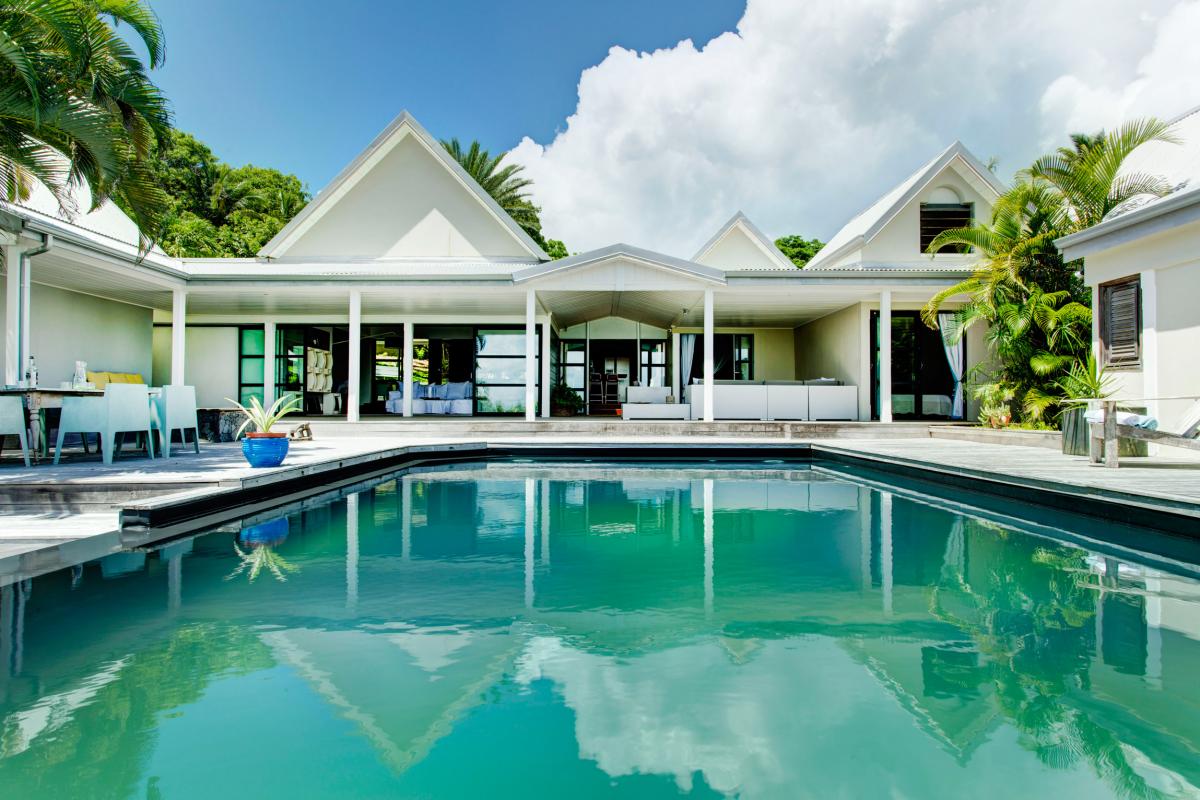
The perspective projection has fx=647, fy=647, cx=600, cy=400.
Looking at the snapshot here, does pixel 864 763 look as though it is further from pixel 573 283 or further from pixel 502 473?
pixel 573 283

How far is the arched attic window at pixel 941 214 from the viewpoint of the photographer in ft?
46.8

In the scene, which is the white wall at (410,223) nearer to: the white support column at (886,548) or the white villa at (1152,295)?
the white support column at (886,548)

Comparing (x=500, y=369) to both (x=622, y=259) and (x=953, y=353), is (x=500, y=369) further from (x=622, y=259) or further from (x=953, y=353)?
(x=953, y=353)

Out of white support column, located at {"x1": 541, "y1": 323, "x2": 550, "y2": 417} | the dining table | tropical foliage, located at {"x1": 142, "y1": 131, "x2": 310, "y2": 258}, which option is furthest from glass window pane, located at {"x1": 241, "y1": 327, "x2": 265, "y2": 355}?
tropical foliage, located at {"x1": 142, "y1": 131, "x2": 310, "y2": 258}

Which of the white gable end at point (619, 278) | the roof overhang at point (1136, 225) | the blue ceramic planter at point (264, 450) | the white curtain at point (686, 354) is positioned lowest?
the blue ceramic planter at point (264, 450)

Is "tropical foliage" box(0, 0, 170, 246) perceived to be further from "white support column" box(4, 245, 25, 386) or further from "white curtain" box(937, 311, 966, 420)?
"white curtain" box(937, 311, 966, 420)

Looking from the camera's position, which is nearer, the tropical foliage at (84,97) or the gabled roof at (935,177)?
the tropical foliage at (84,97)

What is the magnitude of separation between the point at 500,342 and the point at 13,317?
8.55m

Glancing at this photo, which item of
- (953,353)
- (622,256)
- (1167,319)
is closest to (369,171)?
(622,256)

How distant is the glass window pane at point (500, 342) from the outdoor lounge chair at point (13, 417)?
8.94 meters

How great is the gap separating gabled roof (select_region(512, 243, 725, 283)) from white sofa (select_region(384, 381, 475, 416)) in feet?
14.5

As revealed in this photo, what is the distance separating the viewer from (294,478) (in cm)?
631

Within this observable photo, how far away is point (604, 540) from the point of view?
4.83 m

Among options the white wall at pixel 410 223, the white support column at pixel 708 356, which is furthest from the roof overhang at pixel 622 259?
the white wall at pixel 410 223
